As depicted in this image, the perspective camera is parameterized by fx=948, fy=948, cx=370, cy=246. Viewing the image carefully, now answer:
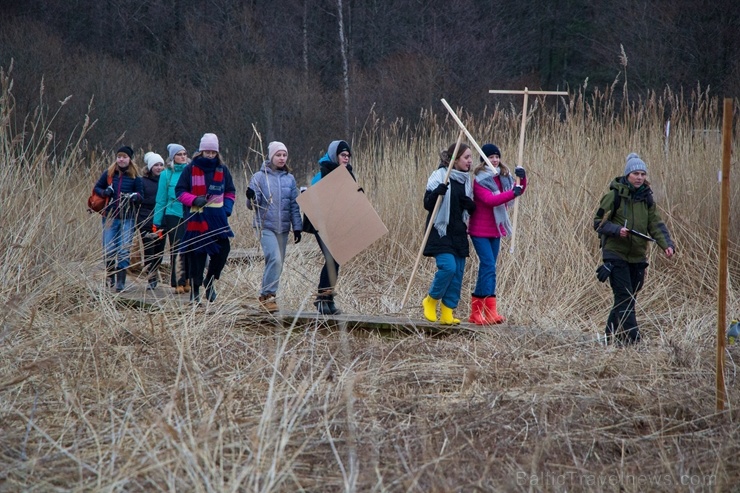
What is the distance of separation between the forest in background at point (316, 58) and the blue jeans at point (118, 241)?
9.26 m

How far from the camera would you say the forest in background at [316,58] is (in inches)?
782

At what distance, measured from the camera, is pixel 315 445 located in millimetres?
4004

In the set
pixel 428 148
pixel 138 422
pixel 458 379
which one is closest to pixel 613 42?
pixel 428 148

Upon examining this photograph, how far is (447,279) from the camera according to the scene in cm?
684

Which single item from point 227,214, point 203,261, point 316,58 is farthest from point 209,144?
point 316,58

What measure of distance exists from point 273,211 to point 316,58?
66.7 feet

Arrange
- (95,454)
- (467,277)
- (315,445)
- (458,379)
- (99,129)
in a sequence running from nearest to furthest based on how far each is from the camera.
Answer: (95,454)
(315,445)
(458,379)
(467,277)
(99,129)

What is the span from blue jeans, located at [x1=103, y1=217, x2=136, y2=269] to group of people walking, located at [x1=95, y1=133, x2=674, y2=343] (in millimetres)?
28

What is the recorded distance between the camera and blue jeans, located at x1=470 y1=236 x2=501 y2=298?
22.8 ft

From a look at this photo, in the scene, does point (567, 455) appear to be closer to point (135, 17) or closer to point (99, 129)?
point (99, 129)

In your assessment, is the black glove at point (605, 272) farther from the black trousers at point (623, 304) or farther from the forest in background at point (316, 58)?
the forest in background at point (316, 58)

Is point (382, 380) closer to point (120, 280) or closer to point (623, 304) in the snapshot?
point (623, 304)

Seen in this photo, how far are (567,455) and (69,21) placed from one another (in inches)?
1031

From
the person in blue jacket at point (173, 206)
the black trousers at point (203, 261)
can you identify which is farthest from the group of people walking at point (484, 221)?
the person in blue jacket at point (173, 206)
